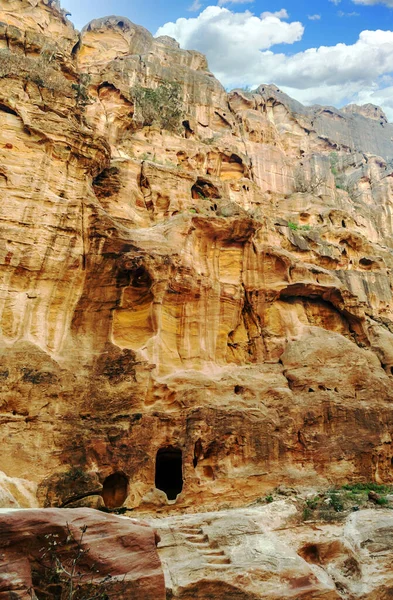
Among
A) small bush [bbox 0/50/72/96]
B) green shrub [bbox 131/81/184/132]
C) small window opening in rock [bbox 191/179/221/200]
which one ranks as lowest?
small window opening in rock [bbox 191/179/221/200]

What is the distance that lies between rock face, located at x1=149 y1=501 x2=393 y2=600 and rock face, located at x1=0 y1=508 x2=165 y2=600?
185 cm

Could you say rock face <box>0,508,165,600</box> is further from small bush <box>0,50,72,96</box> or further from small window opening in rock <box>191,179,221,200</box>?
small window opening in rock <box>191,179,221,200</box>

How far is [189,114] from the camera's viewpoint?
3988 cm

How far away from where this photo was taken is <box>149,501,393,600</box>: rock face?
9.02 m

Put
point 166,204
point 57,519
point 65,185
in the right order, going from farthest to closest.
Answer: point 166,204
point 65,185
point 57,519

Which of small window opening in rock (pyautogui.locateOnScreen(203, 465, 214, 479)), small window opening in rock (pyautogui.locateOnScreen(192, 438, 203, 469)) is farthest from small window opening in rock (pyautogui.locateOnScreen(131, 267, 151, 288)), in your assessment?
small window opening in rock (pyautogui.locateOnScreen(203, 465, 214, 479))

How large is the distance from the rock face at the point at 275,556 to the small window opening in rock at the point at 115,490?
2491mm

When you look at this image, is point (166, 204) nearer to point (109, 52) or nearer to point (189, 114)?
point (189, 114)

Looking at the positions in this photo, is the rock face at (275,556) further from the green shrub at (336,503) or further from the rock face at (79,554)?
the rock face at (79,554)

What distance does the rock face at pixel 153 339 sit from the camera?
45.4 feet

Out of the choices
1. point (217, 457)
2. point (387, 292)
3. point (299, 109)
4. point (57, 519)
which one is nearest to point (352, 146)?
point (299, 109)

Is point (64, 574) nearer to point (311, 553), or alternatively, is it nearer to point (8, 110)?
point (311, 553)

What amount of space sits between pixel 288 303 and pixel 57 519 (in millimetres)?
15853

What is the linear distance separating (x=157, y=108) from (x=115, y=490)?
29.7 meters
